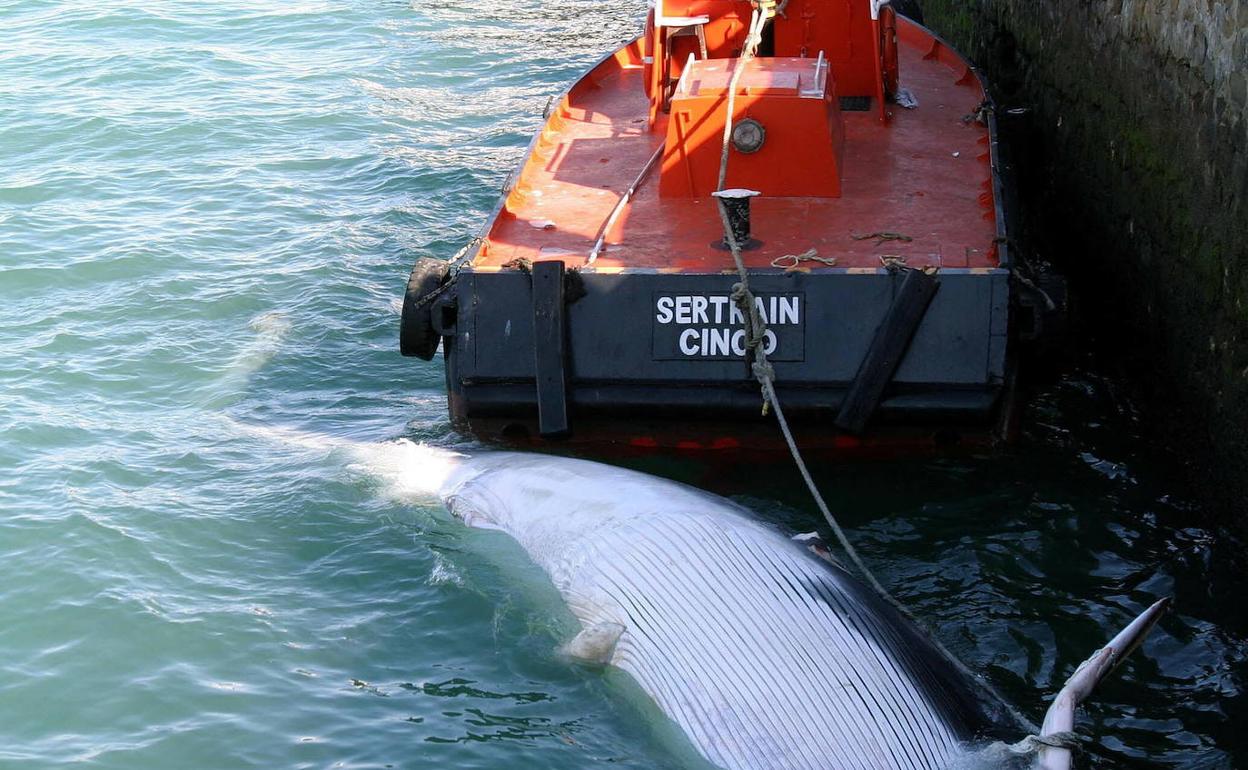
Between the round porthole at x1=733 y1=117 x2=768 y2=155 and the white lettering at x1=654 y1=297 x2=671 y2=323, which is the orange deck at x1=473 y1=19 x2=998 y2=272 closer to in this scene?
the white lettering at x1=654 y1=297 x2=671 y2=323

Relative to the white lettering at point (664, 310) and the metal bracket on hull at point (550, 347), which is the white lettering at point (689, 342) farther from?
the metal bracket on hull at point (550, 347)

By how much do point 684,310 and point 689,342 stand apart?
161mm

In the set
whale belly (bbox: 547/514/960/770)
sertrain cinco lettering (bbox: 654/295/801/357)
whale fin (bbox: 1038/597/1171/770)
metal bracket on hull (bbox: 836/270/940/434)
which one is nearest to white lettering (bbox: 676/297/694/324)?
sertrain cinco lettering (bbox: 654/295/801/357)

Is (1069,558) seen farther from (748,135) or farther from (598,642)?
(748,135)

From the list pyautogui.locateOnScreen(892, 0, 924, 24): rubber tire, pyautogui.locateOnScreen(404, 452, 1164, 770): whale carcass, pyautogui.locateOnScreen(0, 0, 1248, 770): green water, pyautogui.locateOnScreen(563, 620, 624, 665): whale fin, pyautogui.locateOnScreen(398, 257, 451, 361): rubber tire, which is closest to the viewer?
pyautogui.locateOnScreen(404, 452, 1164, 770): whale carcass

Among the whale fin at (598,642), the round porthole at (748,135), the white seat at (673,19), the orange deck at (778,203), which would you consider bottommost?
the whale fin at (598,642)

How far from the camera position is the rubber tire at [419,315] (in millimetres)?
7004

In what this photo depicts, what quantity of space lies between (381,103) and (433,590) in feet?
32.3

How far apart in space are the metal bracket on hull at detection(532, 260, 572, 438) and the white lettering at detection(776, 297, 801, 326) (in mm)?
1071

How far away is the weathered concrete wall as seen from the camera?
20.8 ft

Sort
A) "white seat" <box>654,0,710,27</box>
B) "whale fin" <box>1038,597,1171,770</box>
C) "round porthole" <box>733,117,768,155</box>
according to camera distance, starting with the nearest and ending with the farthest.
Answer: "whale fin" <box>1038,597,1171,770</box>
"round porthole" <box>733,117,768,155</box>
"white seat" <box>654,0,710,27</box>

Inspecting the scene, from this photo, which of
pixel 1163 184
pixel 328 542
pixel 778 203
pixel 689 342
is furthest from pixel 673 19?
pixel 328 542

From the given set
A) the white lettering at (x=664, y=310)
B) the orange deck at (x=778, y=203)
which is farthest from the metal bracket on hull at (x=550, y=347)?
the white lettering at (x=664, y=310)

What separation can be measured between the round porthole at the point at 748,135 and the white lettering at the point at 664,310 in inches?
49.7
